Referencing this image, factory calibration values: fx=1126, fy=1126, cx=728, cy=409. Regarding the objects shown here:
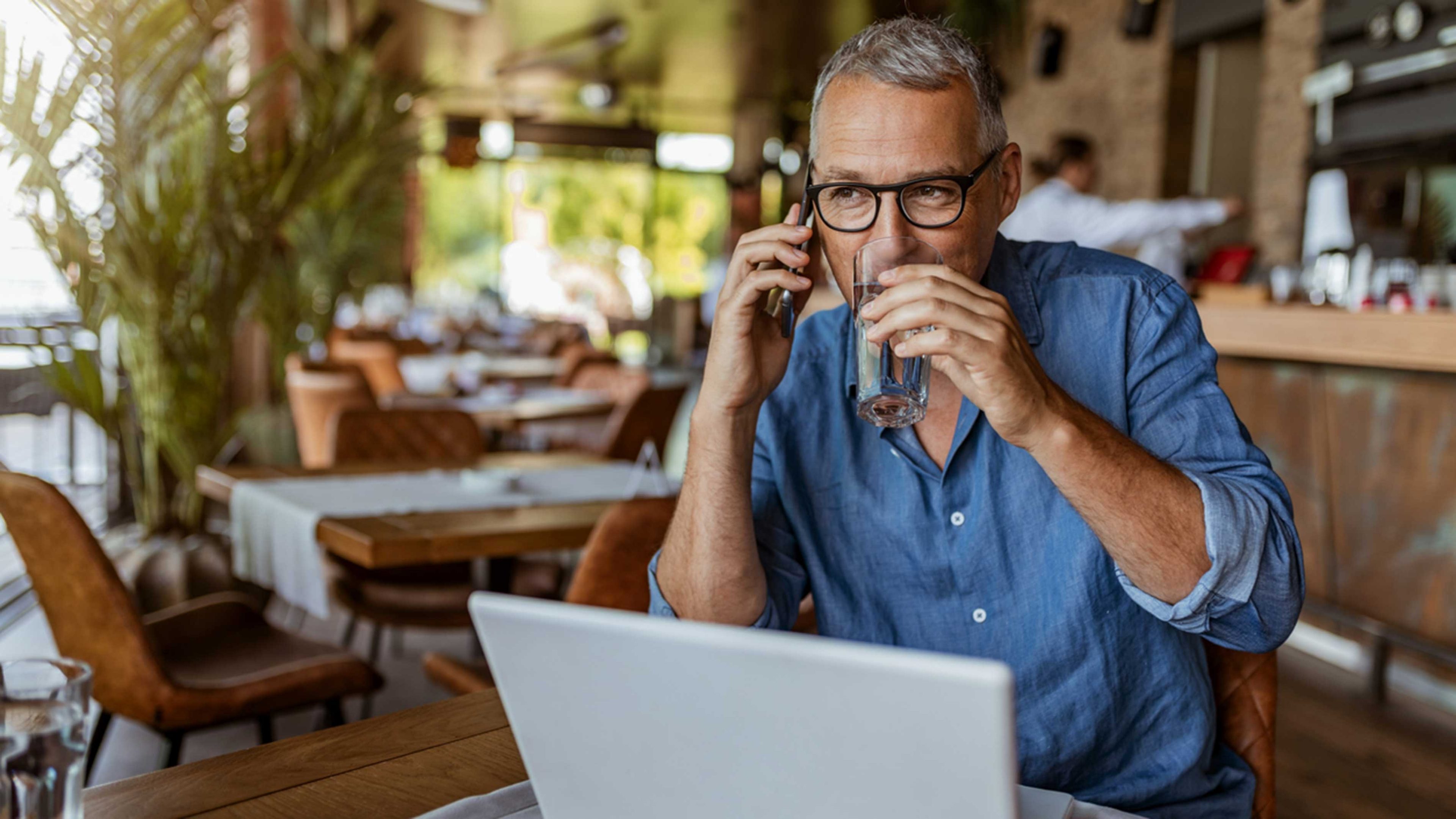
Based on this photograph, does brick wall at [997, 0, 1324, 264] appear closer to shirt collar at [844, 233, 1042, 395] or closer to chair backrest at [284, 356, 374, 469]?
chair backrest at [284, 356, 374, 469]

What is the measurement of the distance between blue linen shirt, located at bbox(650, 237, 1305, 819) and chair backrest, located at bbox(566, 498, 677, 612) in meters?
0.44

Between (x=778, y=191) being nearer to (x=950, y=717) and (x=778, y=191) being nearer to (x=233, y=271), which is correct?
(x=233, y=271)

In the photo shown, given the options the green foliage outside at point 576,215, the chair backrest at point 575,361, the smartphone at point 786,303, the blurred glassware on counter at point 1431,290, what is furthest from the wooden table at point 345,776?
the green foliage outside at point 576,215

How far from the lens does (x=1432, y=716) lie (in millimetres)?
3318

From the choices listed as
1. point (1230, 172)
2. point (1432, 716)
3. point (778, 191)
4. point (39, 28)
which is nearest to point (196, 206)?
point (39, 28)

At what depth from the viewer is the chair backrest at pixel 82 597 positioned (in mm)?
1908

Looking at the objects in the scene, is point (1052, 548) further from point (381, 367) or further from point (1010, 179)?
point (381, 367)

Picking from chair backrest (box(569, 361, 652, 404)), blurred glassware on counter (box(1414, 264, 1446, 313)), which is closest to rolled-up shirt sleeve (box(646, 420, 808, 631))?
blurred glassware on counter (box(1414, 264, 1446, 313))

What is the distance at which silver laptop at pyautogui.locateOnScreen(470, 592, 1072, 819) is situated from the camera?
567mm

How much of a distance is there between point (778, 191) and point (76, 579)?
42.9 ft

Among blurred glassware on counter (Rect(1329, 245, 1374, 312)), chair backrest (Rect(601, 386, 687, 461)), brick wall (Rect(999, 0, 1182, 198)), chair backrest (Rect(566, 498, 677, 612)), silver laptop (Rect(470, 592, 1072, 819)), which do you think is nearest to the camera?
silver laptop (Rect(470, 592, 1072, 819))

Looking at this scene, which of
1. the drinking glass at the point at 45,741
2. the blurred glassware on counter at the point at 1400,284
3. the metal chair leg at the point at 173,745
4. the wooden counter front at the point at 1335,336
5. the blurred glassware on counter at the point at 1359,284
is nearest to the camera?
the drinking glass at the point at 45,741

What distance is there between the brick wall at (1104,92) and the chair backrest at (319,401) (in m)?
4.33

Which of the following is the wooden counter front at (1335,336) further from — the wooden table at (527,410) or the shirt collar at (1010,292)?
the wooden table at (527,410)
